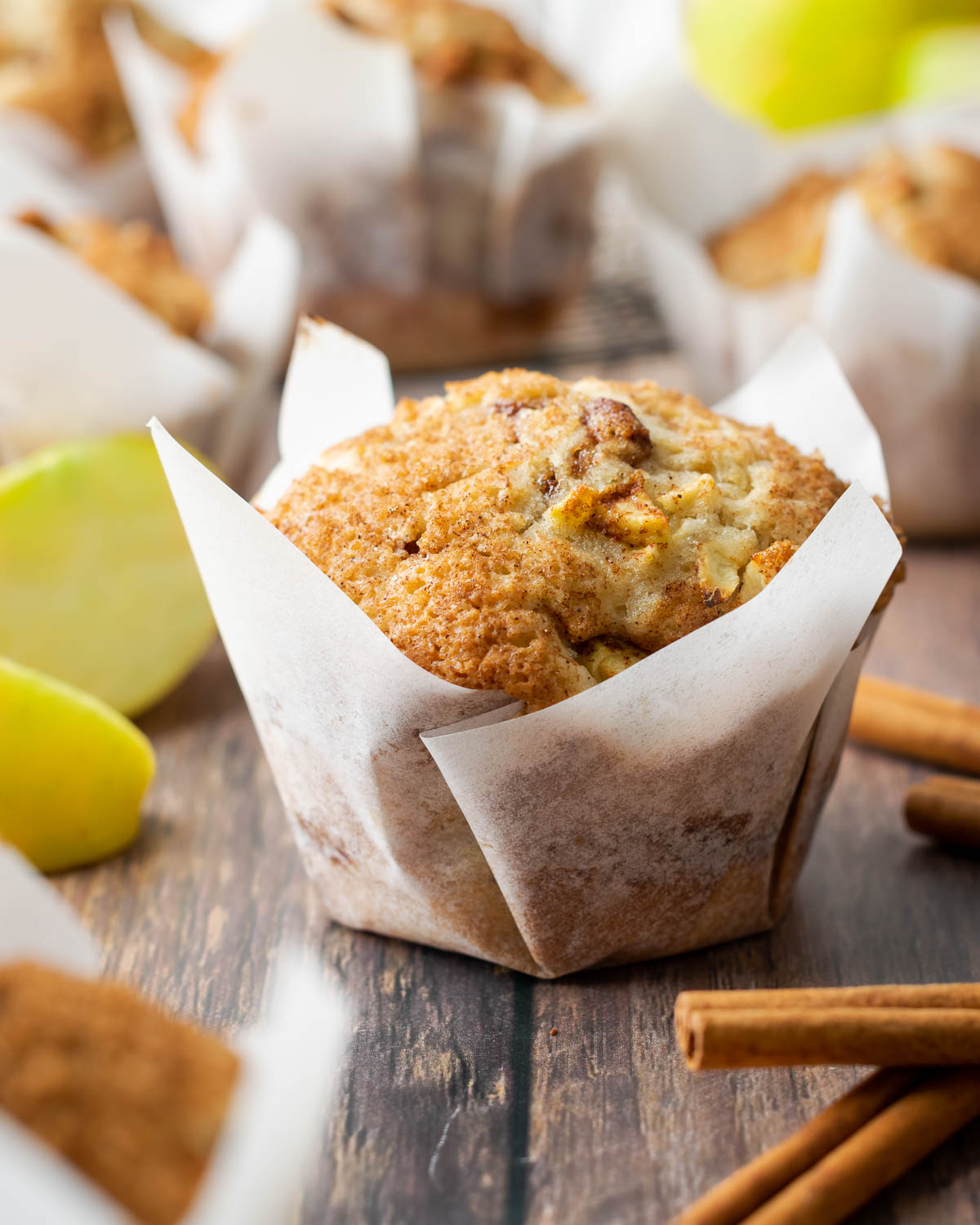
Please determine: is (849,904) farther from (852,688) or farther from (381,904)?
(381,904)

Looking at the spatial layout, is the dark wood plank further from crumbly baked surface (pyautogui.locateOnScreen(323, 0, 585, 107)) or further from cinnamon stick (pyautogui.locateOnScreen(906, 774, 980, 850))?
crumbly baked surface (pyautogui.locateOnScreen(323, 0, 585, 107))

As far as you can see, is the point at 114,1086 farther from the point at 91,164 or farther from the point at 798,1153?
the point at 91,164

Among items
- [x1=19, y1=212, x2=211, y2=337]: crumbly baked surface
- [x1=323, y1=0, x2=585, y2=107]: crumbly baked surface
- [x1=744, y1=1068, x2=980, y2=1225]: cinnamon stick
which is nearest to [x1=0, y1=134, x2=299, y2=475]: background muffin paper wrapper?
[x1=19, y1=212, x2=211, y2=337]: crumbly baked surface

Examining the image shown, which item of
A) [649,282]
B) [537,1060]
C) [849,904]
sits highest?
[537,1060]

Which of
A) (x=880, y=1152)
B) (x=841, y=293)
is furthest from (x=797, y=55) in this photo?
(x=880, y=1152)

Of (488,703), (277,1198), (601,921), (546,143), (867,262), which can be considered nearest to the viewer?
(277,1198)

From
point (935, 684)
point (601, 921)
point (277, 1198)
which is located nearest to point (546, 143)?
point (935, 684)

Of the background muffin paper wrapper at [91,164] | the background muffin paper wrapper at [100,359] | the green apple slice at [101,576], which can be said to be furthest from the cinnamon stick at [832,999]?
the background muffin paper wrapper at [91,164]
